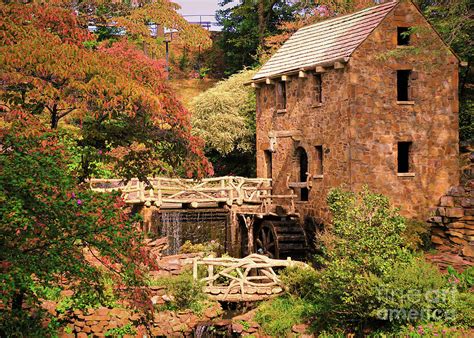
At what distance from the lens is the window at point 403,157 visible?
77.7ft

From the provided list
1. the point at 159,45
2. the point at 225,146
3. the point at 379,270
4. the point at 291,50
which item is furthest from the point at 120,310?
the point at 159,45

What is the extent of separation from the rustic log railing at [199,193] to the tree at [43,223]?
51.2ft

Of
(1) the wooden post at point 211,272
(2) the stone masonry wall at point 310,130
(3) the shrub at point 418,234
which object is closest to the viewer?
(1) the wooden post at point 211,272

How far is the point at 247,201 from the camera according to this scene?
2752cm

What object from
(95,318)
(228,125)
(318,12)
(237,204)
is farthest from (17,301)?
(318,12)

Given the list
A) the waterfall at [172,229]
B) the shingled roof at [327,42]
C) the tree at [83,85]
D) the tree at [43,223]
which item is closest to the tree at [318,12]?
the shingled roof at [327,42]

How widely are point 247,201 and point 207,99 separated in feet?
28.1

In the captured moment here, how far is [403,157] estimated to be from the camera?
24109 mm

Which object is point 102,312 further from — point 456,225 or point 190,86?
point 190,86

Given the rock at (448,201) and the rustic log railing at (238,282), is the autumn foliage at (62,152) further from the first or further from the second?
the rock at (448,201)

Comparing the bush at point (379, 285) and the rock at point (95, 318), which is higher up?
the bush at point (379, 285)

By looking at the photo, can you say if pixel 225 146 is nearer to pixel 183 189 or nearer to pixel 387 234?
pixel 183 189


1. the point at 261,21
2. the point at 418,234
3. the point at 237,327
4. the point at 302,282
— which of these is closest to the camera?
the point at 237,327

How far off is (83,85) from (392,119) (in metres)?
13.9
